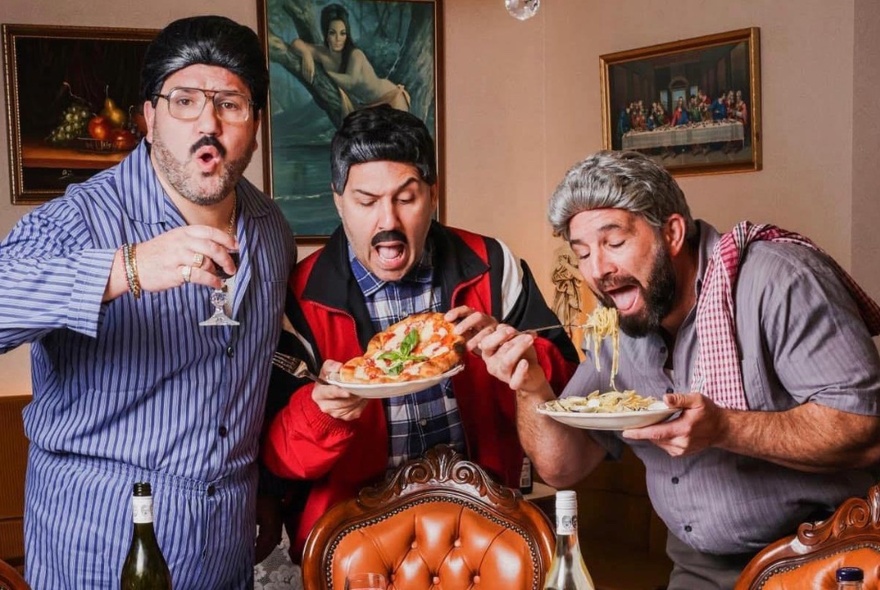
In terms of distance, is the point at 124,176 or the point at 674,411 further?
the point at 124,176

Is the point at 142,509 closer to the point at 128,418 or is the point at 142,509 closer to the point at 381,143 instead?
the point at 128,418

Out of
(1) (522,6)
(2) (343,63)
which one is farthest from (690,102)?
(2) (343,63)

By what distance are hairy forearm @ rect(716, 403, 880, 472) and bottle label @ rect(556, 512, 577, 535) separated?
0.59 m

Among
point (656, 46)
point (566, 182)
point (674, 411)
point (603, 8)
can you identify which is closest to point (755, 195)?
point (656, 46)

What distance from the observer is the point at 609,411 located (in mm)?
2229

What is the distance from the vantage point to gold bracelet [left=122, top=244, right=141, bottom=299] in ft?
6.78

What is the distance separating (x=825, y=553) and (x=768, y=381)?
1.35 feet

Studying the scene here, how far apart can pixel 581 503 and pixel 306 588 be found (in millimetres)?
3267

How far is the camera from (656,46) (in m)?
5.92

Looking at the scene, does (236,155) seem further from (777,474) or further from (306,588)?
(777,474)

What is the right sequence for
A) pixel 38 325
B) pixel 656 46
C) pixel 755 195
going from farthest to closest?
pixel 656 46 → pixel 755 195 → pixel 38 325

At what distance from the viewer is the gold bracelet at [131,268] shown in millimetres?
2066

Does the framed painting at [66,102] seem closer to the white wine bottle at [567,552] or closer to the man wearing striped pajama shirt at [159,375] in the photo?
the man wearing striped pajama shirt at [159,375]

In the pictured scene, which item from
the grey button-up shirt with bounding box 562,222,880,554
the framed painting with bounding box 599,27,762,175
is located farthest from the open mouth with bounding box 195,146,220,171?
the framed painting with bounding box 599,27,762,175
